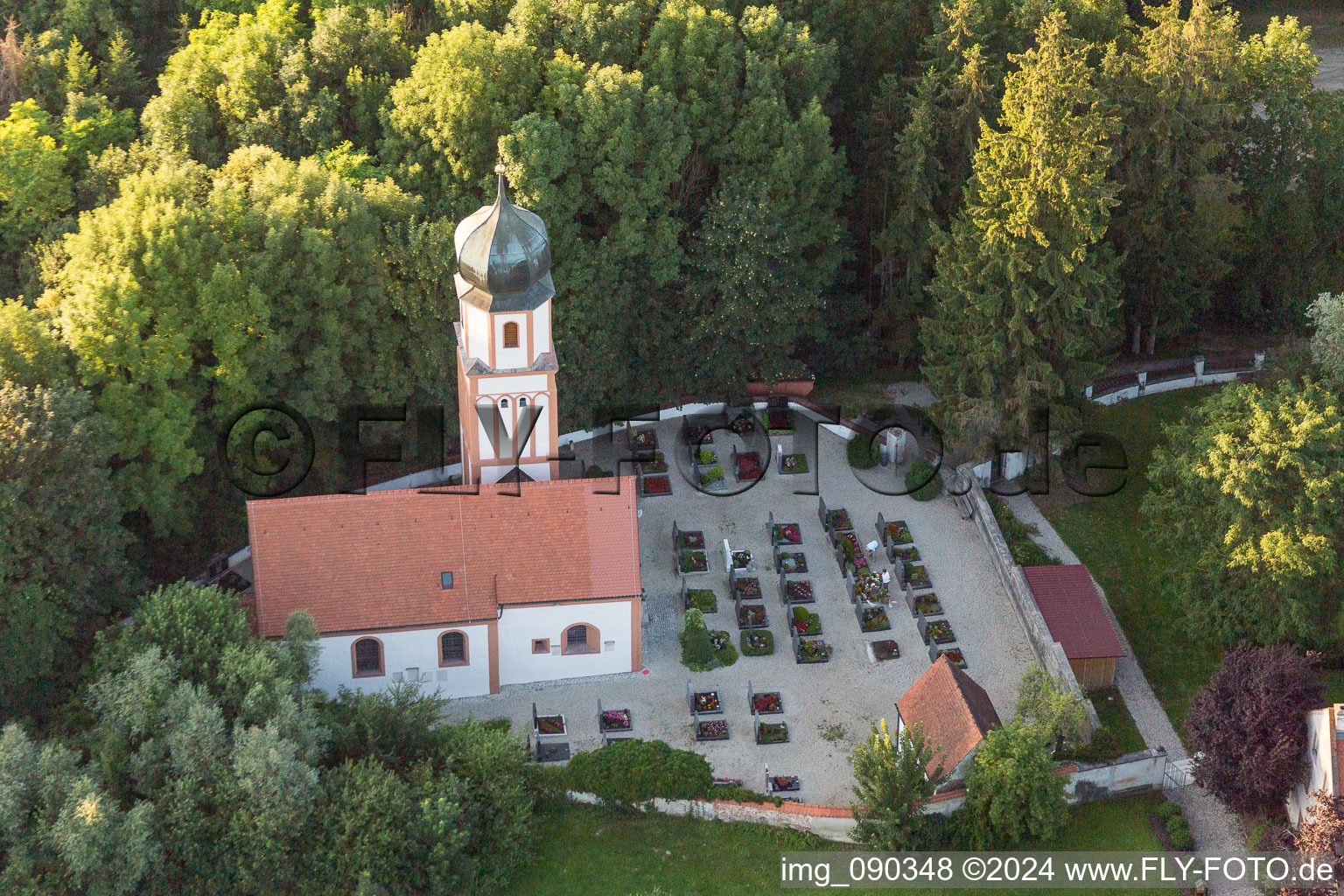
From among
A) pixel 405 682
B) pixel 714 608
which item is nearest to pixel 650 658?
pixel 714 608

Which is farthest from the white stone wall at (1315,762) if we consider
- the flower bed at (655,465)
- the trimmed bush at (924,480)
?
the flower bed at (655,465)

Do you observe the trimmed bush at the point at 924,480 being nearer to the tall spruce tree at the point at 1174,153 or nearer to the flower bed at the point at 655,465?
the flower bed at the point at 655,465

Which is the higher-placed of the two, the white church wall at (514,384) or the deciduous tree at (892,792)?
the white church wall at (514,384)

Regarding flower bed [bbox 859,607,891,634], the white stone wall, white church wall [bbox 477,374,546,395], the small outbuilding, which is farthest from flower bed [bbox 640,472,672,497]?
the white stone wall

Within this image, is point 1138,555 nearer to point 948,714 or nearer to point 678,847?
point 948,714

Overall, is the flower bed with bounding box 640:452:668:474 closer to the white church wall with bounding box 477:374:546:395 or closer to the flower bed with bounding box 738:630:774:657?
the flower bed with bounding box 738:630:774:657

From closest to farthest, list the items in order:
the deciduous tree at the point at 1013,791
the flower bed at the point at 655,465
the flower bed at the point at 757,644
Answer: the deciduous tree at the point at 1013,791
the flower bed at the point at 757,644
the flower bed at the point at 655,465
